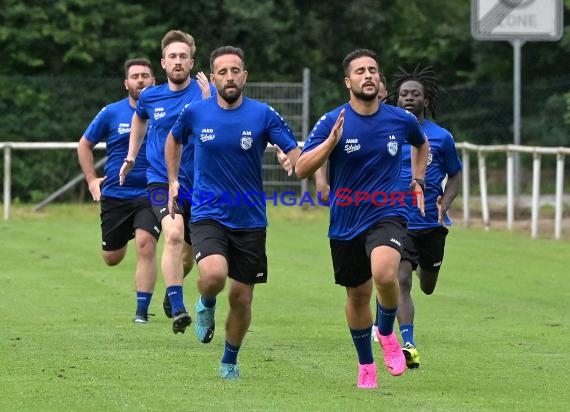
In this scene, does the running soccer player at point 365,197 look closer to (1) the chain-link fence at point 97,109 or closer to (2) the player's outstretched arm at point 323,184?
(2) the player's outstretched arm at point 323,184

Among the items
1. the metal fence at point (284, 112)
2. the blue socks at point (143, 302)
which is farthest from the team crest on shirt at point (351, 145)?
the metal fence at point (284, 112)

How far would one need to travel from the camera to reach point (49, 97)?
29.1 m

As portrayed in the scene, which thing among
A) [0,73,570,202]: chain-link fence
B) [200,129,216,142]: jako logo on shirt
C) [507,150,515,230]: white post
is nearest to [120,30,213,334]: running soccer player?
[200,129,216,142]: jako logo on shirt

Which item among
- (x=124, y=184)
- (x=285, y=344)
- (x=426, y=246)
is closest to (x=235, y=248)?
(x=285, y=344)

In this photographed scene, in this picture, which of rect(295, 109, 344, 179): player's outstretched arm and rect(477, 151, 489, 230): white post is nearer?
rect(295, 109, 344, 179): player's outstretched arm

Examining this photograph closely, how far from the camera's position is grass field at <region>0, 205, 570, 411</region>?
8.98 m

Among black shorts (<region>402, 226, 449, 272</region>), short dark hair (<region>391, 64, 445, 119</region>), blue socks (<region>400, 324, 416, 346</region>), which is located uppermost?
short dark hair (<region>391, 64, 445, 119</region>)

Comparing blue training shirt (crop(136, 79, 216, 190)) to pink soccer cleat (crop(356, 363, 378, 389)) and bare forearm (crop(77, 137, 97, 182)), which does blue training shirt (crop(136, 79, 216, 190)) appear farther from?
pink soccer cleat (crop(356, 363, 378, 389))

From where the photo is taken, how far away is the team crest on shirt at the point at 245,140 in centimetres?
999

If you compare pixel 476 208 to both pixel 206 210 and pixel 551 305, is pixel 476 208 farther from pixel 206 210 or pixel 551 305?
pixel 206 210

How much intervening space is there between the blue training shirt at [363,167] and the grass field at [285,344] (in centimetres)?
107

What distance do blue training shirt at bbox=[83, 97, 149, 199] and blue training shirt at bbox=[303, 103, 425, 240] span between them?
4.35 m

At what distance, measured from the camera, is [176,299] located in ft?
38.2

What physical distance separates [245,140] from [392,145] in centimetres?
103
